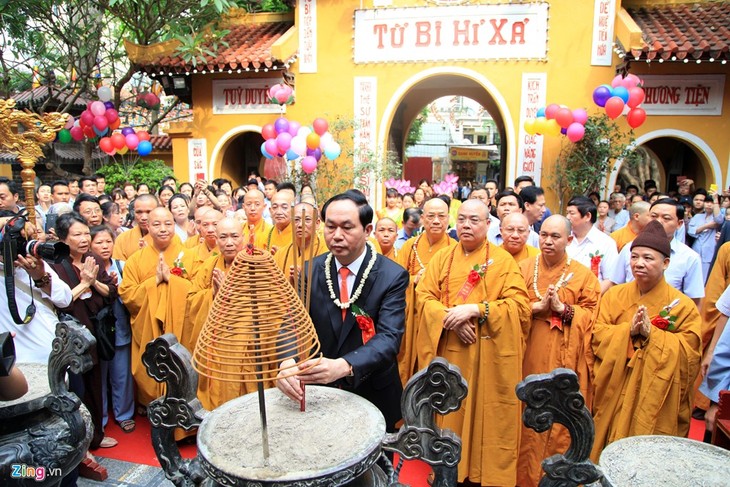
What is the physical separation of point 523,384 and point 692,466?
0.65 meters

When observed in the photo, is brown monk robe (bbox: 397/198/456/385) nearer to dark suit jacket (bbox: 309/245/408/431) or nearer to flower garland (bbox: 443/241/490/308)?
→ flower garland (bbox: 443/241/490/308)

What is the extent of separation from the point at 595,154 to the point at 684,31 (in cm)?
284

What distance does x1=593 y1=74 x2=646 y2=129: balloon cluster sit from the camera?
8.68 m

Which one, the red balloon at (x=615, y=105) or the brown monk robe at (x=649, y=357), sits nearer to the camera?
the brown monk robe at (x=649, y=357)

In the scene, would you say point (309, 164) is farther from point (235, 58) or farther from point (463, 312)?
point (463, 312)

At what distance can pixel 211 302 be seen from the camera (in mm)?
3820

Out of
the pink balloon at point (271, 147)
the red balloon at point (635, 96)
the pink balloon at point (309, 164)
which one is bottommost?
the pink balloon at point (309, 164)

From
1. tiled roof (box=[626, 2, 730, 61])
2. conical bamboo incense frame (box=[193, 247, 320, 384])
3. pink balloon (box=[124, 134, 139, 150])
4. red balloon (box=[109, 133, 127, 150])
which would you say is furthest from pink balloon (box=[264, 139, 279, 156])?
conical bamboo incense frame (box=[193, 247, 320, 384])

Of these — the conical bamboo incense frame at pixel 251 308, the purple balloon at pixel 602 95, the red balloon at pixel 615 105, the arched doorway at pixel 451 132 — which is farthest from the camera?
the arched doorway at pixel 451 132

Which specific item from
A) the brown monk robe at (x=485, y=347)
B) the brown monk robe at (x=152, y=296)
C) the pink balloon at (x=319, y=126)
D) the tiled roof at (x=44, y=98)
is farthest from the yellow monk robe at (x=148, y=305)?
the tiled roof at (x=44, y=98)

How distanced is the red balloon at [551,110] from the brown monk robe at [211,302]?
7.46 metres

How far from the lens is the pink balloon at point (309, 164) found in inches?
396

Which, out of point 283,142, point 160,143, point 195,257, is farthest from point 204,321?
point 160,143

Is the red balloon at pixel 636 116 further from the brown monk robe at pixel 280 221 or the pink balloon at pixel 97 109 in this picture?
the pink balloon at pixel 97 109
